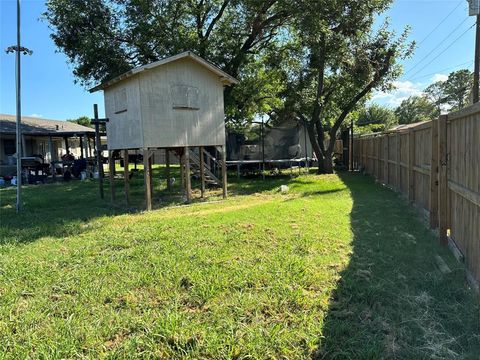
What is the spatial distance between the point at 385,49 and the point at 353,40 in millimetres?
1884

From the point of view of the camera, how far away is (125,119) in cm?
1025

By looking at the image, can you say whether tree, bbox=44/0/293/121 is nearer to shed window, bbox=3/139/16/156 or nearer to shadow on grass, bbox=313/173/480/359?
shed window, bbox=3/139/16/156

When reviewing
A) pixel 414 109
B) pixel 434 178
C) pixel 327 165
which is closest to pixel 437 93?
pixel 414 109

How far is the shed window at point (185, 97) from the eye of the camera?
33.2 ft

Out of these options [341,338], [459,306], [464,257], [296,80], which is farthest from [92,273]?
[296,80]

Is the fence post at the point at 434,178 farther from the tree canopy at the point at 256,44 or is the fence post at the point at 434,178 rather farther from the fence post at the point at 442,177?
the tree canopy at the point at 256,44

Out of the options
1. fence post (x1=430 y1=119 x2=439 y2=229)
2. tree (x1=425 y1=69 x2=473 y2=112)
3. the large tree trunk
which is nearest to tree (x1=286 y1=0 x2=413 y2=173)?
the large tree trunk

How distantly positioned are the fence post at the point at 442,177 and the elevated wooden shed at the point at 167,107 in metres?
6.69

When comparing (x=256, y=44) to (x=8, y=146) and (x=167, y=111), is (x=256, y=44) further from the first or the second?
(x=8, y=146)

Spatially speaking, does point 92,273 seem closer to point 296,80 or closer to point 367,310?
point 367,310

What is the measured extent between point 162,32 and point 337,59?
7.30 meters

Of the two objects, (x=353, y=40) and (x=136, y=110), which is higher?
(x=353, y=40)

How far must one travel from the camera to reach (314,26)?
43.7 feet

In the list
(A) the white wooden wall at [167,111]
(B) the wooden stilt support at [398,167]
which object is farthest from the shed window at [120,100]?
(B) the wooden stilt support at [398,167]
